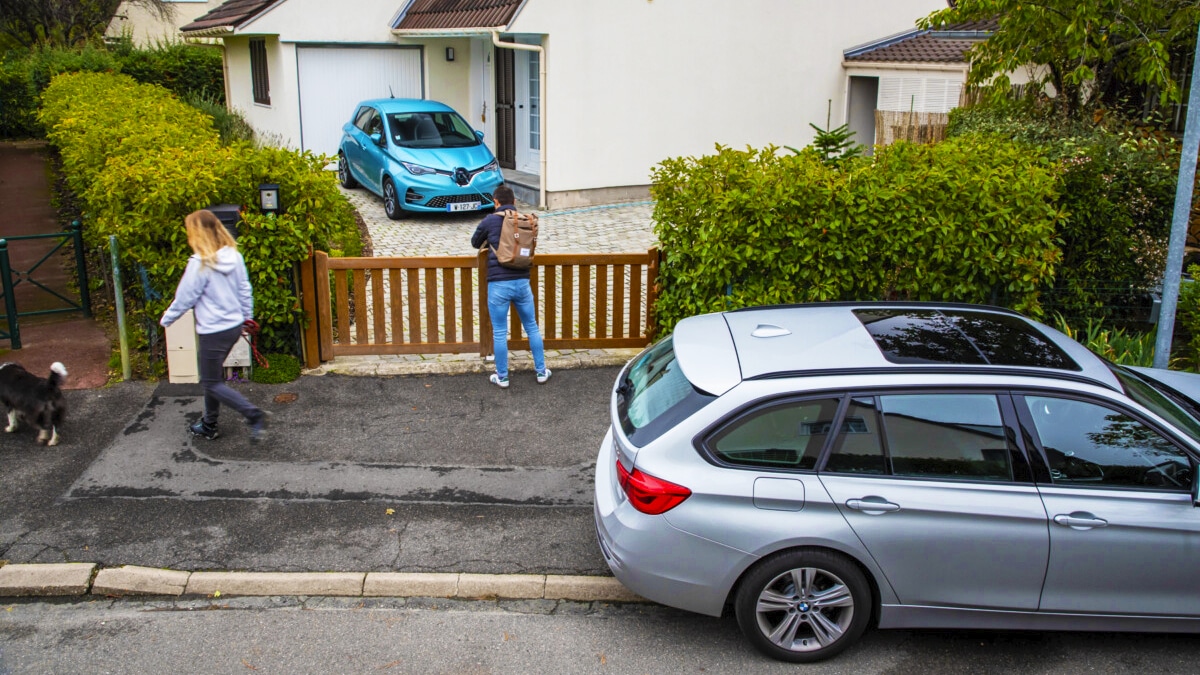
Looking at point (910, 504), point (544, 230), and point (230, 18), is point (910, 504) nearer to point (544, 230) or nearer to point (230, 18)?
point (544, 230)

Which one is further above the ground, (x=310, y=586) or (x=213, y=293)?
(x=213, y=293)

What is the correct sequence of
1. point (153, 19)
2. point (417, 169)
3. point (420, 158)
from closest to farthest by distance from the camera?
point (417, 169) → point (420, 158) → point (153, 19)

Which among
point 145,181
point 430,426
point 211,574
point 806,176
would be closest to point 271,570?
point 211,574

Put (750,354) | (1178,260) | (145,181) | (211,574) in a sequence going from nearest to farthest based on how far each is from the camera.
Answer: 1. (750,354)
2. (211,574)
3. (1178,260)
4. (145,181)

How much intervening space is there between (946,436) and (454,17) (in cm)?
1409

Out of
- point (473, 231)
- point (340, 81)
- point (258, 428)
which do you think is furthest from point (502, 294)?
point (340, 81)

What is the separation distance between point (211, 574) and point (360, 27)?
47.8 ft

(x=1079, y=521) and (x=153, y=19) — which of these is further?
(x=153, y=19)

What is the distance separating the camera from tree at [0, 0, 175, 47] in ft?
98.0

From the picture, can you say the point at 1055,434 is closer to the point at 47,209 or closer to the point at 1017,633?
the point at 1017,633

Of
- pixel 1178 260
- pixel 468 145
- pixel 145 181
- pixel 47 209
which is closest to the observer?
pixel 1178 260

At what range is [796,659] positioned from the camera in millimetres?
4844

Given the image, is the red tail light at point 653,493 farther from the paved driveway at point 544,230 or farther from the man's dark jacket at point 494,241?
the paved driveway at point 544,230

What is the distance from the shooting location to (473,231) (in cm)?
1459
